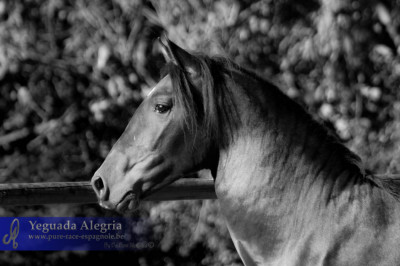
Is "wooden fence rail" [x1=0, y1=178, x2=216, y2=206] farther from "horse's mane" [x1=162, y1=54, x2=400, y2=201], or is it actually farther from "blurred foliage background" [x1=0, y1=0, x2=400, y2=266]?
"blurred foliage background" [x1=0, y1=0, x2=400, y2=266]

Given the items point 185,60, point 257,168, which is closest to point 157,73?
point 185,60

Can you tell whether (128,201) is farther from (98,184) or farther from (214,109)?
(214,109)

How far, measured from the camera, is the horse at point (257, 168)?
2.23 meters

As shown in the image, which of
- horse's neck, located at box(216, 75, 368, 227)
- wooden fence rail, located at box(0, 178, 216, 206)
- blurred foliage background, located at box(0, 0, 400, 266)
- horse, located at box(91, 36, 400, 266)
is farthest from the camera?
blurred foliage background, located at box(0, 0, 400, 266)

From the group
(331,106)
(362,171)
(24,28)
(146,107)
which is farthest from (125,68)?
(362,171)

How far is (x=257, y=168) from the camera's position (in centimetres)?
238

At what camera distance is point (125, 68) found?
5.34 m

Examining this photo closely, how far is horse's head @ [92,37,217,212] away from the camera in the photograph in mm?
2469

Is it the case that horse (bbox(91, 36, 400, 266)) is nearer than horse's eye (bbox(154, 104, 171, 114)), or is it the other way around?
horse (bbox(91, 36, 400, 266))

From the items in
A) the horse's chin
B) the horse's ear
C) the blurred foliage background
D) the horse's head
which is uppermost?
the horse's ear

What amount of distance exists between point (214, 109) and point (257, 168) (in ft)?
0.92

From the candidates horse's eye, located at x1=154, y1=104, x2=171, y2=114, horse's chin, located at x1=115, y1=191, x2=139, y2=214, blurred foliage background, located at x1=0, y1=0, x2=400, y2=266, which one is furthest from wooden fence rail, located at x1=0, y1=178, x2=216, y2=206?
blurred foliage background, located at x1=0, y1=0, x2=400, y2=266

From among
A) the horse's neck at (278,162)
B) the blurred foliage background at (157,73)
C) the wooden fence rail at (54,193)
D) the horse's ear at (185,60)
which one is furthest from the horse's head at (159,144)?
the blurred foliage background at (157,73)

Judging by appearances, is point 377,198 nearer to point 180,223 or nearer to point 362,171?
point 362,171
